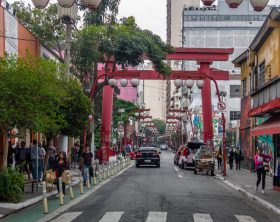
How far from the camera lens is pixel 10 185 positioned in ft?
61.2

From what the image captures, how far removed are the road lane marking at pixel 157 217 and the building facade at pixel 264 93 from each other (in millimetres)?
6514

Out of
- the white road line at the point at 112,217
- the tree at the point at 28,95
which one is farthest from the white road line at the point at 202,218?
the tree at the point at 28,95

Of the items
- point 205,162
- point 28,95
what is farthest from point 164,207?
point 205,162

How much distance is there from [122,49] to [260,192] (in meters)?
17.7

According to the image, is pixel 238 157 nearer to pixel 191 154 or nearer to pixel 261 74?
pixel 191 154

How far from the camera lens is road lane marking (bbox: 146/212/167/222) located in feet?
48.1

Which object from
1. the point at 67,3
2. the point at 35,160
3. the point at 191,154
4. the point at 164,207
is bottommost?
the point at 164,207

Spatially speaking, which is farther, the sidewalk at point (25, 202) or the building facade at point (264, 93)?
the building facade at point (264, 93)

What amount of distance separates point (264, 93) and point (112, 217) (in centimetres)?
1251

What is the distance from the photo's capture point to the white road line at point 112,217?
14.7 meters

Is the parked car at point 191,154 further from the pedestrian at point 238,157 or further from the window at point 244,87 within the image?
the window at point 244,87

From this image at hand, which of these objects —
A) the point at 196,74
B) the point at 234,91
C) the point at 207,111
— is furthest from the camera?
the point at 234,91

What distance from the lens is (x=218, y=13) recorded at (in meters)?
129

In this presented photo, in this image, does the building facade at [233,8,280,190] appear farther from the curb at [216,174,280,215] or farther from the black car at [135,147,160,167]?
the black car at [135,147,160,167]
